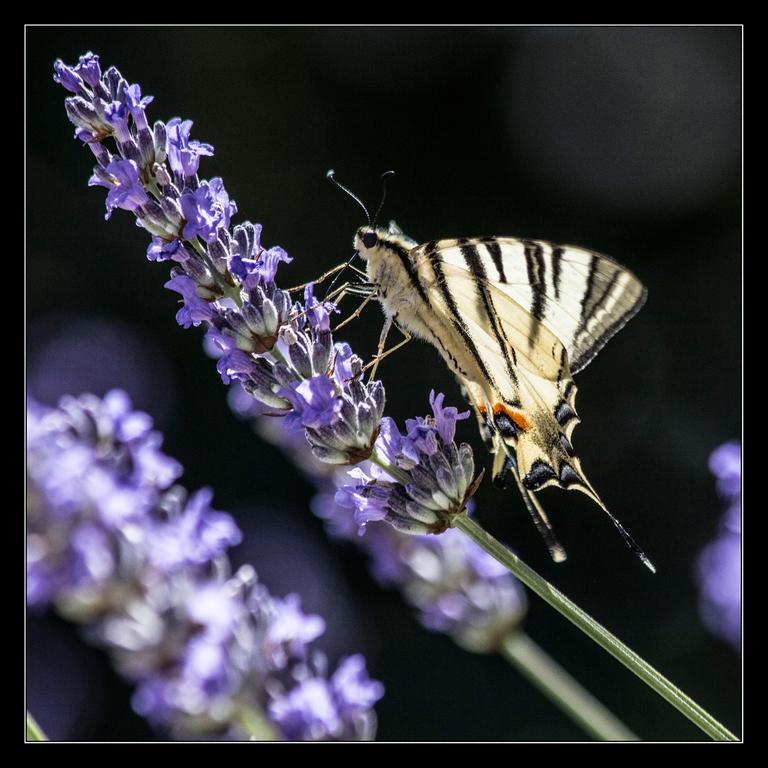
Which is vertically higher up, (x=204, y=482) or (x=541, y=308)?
(x=541, y=308)

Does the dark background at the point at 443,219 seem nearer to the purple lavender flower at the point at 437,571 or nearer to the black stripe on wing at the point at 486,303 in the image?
the purple lavender flower at the point at 437,571

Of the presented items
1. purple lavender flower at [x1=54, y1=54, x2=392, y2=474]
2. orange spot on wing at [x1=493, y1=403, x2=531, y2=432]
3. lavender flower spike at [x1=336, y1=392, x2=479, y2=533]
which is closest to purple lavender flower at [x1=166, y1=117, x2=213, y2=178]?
purple lavender flower at [x1=54, y1=54, x2=392, y2=474]

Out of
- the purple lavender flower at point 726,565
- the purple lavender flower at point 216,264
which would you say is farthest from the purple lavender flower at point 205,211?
the purple lavender flower at point 726,565

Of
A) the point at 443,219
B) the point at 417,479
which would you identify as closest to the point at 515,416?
the point at 417,479

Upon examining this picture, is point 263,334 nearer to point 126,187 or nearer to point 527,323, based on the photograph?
point 126,187
